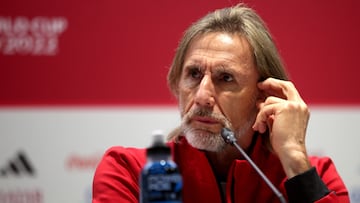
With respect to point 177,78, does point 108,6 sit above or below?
above

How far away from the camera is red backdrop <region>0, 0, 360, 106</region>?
9.02 ft

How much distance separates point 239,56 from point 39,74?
112 cm

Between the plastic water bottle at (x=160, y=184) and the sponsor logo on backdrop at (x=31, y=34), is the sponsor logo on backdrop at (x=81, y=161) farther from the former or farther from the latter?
the plastic water bottle at (x=160, y=184)

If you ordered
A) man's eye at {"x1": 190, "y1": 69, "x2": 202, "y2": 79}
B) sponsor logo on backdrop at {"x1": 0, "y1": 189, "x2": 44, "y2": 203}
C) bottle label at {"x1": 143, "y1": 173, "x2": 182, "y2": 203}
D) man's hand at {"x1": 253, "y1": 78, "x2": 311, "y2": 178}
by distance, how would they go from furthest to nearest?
sponsor logo on backdrop at {"x1": 0, "y1": 189, "x2": 44, "y2": 203} → man's eye at {"x1": 190, "y1": 69, "x2": 202, "y2": 79} → man's hand at {"x1": 253, "y1": 78, "x2": 311, "y2": 178} → bottle label at {"x1": 143, "y1": 173, "x2": 182, "y2": 203}

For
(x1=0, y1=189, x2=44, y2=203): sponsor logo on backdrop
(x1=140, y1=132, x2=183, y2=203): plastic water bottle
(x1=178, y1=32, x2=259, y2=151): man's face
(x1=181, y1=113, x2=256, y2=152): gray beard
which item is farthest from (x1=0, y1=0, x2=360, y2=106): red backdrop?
(x1=140, y1=132, x2=183, y2=203): plastic water bottle

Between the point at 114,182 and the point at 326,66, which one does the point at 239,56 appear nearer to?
the point at 114,182

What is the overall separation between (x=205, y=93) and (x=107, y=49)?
1.06m

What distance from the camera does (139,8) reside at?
2840 mm

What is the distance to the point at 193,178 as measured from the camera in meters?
1.86

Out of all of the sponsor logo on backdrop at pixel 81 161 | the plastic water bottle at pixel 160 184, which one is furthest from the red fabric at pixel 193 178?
the sponsor logo on backdrop at pixel 81 161

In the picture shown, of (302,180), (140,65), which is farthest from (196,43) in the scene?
(140,65)

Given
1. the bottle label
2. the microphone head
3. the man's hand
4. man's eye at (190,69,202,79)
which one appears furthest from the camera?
man's eye at (190,69,202,79)

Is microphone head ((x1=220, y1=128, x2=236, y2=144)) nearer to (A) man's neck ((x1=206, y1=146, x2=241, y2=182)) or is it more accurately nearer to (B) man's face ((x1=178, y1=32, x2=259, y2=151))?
(B) man's face ((x1=178, y1=32, x2=259, y2=151))

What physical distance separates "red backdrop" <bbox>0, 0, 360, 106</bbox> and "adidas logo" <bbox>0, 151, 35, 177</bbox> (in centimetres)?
23
